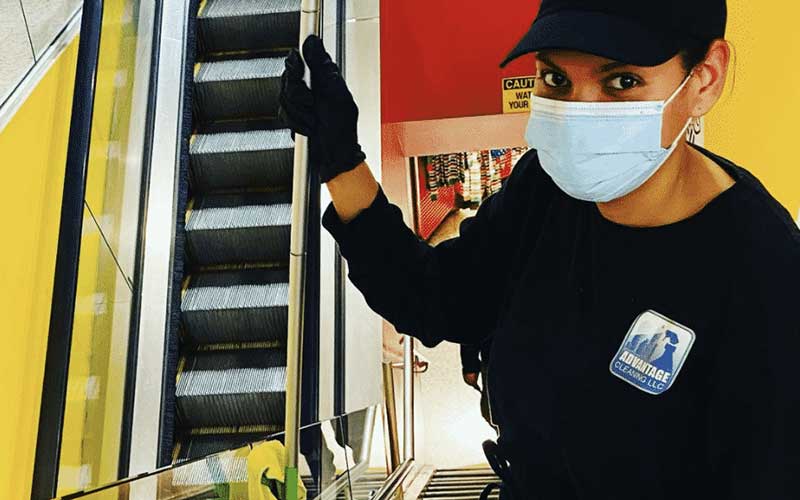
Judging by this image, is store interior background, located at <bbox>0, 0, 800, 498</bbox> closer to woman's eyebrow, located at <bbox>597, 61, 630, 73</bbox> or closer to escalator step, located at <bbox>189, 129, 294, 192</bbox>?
escalator step, located at <bbox>189, 129, 294, 192</bbox>

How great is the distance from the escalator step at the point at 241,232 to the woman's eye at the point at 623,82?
3.36 m

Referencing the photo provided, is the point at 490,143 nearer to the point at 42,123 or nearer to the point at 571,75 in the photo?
the point at 42,123

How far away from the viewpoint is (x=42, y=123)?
103 inches

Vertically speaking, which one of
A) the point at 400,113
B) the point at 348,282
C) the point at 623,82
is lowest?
the point at 348,282

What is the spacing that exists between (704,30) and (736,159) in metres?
3.16

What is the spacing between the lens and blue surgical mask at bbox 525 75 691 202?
1.30 m

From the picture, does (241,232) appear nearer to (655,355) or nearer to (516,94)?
(516,94)

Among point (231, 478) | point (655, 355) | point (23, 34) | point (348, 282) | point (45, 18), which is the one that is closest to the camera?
point (655, 355)

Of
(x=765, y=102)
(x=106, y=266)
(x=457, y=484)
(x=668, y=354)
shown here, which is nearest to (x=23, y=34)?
(x=106, y=266)

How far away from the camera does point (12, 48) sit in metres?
2.52

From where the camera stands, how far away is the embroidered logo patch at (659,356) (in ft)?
3.69

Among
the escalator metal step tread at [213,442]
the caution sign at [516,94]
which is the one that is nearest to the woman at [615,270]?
the escalator metal step tread at [213,442]

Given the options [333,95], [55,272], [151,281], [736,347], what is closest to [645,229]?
[736,347]

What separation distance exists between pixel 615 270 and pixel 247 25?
452 cm
